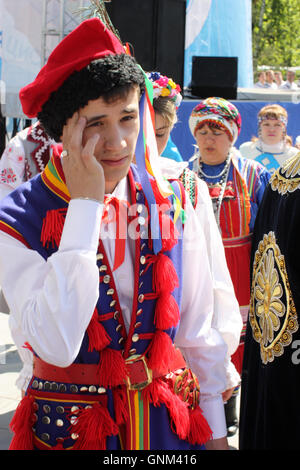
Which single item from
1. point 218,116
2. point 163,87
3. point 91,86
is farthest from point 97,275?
point 218,116

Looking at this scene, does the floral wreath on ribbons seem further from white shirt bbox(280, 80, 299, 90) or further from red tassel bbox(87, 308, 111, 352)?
white shirt bbox(280, 80, 299, 90)

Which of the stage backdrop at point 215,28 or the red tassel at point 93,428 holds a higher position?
the stage backdrop at point 215,28

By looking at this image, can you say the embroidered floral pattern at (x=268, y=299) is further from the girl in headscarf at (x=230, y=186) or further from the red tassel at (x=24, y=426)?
the girl in headscarf at (x=230, y=186)

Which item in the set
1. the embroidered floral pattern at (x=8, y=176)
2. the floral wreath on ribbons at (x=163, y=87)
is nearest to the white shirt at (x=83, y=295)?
the floral wreath on ribbons at (x=163, y=87)

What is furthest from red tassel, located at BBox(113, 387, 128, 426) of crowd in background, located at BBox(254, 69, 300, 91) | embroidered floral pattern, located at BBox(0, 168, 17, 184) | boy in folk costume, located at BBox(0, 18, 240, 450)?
crowd in background, located at BBox(254, 69, 300, 91)

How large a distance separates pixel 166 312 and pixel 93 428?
0.35 m

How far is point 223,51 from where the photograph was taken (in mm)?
14078

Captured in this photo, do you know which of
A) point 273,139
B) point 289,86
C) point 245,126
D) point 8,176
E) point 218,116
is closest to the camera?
point 218,116

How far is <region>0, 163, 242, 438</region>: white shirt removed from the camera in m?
1.51

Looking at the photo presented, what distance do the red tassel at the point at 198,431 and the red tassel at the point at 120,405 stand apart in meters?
0.21

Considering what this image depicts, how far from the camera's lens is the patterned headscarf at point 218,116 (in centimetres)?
436

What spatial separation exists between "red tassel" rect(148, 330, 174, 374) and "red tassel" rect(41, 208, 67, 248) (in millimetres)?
370

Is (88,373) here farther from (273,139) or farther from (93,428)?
(273,139)

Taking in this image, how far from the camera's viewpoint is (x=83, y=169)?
1.58 meters
